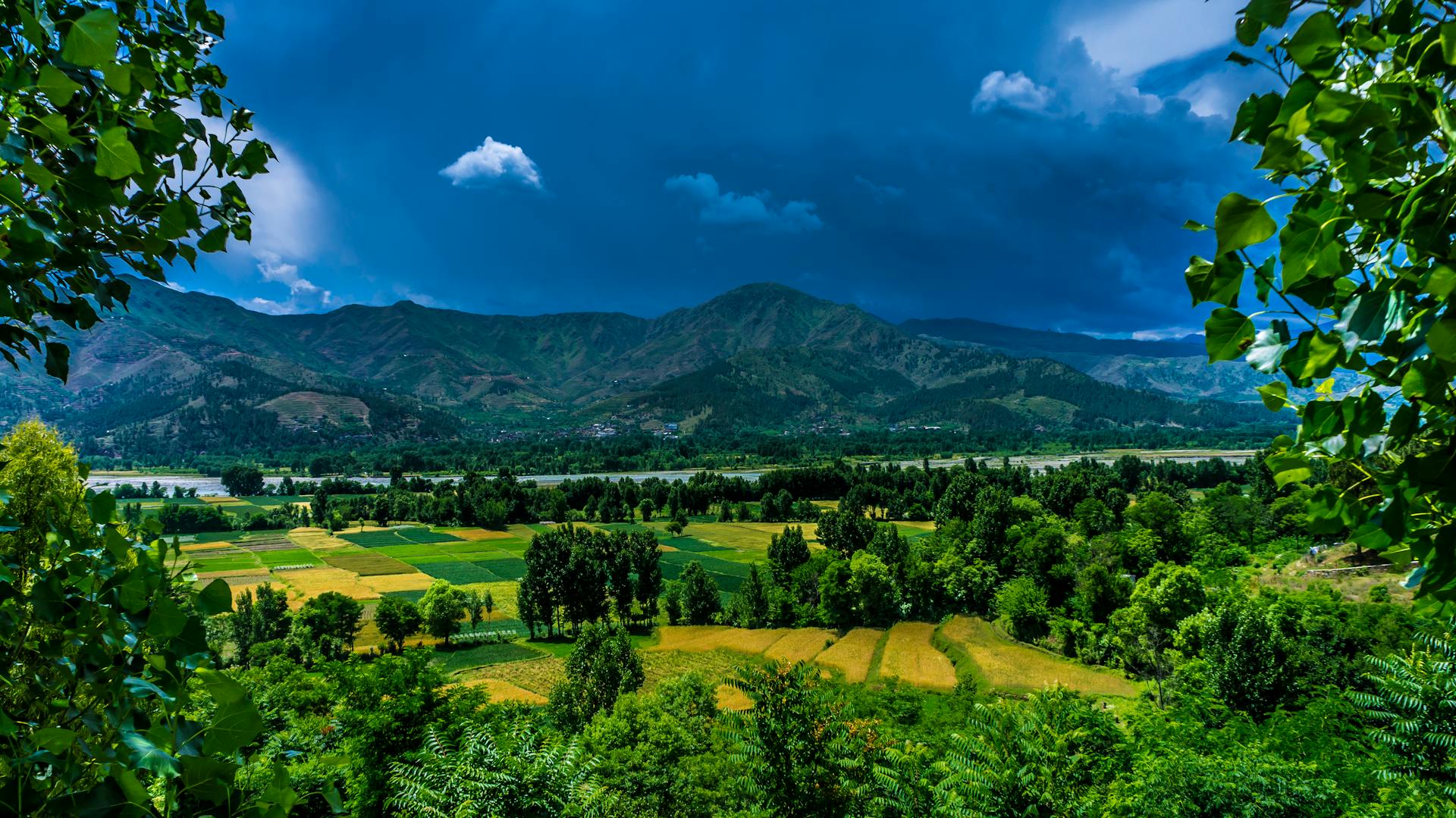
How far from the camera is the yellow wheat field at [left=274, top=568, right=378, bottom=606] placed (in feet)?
214

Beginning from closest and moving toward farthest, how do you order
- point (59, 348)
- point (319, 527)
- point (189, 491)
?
point (59, 348) → point (319, 527) → point (189, 491)

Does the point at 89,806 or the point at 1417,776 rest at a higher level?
the point at 89,806

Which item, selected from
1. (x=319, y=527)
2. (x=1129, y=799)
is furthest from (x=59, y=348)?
(x=319, y=527)

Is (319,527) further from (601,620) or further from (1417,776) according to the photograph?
(1417,776)

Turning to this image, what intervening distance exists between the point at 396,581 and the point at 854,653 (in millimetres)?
55376

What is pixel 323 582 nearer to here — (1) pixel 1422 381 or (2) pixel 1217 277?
(2) pixel 1217 277

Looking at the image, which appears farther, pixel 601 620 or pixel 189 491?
pixel 189 491

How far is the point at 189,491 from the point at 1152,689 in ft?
599

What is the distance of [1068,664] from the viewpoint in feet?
134

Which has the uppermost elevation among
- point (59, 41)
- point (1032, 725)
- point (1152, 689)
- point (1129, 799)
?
point (59, 41)

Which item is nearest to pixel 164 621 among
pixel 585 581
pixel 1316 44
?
pixel 1316 44

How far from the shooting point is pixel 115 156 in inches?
67.4

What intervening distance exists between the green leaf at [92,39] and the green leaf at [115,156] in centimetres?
18

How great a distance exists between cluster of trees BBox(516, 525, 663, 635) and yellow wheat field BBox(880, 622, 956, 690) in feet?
85.7
